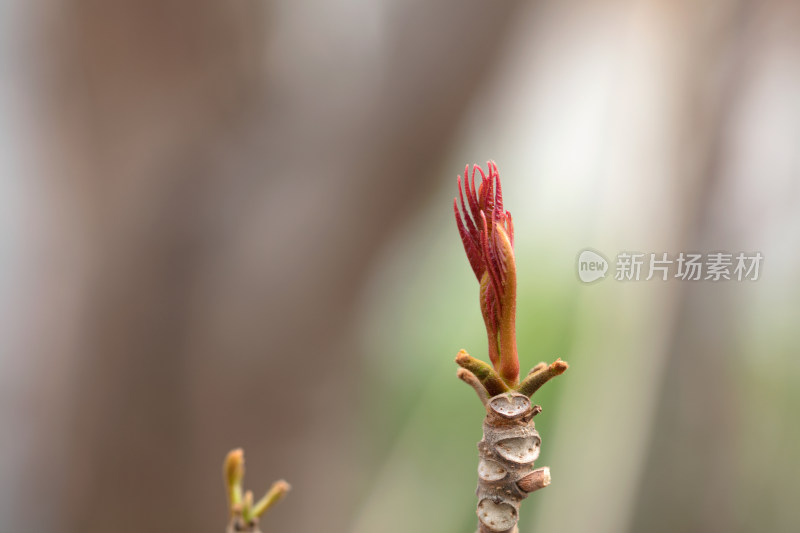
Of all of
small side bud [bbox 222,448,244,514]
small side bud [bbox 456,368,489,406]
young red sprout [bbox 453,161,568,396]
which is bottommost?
small side bud [bbox 222,448,244,514]

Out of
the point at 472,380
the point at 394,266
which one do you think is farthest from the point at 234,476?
the point at 394,266

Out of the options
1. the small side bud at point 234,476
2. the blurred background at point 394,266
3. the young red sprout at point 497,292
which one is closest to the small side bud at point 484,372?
the young red sprout at point 497,292

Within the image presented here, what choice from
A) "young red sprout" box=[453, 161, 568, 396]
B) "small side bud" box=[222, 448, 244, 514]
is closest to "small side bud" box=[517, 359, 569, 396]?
"young red sprout" box=[453, 161, 568, 396]

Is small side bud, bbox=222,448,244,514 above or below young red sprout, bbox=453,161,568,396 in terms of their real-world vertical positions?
below

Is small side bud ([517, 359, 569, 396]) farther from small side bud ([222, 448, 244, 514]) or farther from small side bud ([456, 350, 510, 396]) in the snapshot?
small side bud ([222, 448, 244, 514])

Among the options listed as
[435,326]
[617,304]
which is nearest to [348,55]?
[435,326]

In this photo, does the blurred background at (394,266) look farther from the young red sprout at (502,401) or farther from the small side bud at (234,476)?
the small side bud at (234,476)

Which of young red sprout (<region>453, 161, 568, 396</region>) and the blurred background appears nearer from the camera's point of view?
young red sprout (<region>453, 161, 568, 396</region>)

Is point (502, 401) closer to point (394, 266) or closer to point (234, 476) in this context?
point (234, 476)
